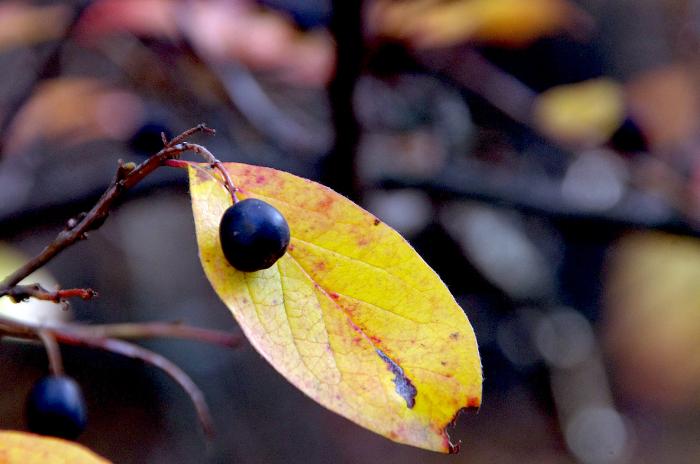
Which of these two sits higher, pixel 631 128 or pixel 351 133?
pixel 351 133

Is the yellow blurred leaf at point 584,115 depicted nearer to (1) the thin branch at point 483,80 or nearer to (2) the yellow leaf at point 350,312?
(1) the thin branch at point 483,80

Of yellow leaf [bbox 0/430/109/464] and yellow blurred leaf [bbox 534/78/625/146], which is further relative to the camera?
yellow blurred leaf [bbox 534/78/625/146]

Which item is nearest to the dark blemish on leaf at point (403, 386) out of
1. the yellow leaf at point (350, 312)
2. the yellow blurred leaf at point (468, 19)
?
the yellow leaf at point (350, 312)

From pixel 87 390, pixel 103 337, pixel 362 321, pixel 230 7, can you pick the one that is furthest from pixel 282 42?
pixel 87 390

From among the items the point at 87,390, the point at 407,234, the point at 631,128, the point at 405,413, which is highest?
the point at 405,413

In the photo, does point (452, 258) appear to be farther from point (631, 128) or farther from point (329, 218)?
point (329, 218)

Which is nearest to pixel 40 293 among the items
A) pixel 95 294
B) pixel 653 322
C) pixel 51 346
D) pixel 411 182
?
pixel 95 294

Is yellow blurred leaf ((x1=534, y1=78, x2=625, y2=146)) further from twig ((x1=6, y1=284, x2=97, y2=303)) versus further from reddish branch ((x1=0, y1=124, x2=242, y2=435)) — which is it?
twig ((x1=6, y1=284, x2=97, y2=303))

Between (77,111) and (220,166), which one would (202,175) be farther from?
(77,111)

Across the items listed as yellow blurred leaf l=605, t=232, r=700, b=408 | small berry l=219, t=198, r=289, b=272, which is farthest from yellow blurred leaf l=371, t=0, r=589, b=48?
yellow blurred leaf l=605, t=232, r=700, b=408
